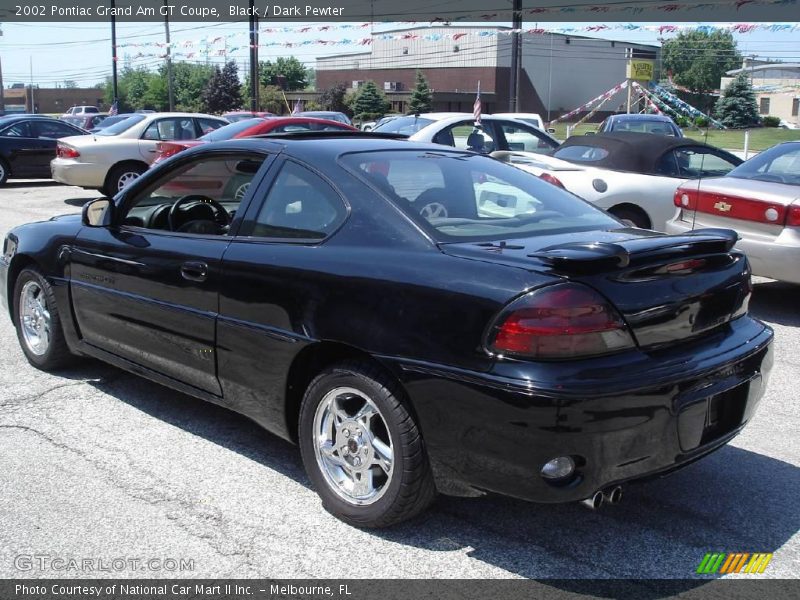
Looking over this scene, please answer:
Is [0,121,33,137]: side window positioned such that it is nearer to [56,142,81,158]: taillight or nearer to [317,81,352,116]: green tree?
[56,142,81,158]: taillight

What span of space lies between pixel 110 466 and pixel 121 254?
3.85 feet

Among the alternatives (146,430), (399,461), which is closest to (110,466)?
(146,430)

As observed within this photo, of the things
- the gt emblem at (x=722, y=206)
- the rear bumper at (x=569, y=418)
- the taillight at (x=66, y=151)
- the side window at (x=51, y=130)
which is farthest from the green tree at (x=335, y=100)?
the rear bumper at (x=569, y=418)

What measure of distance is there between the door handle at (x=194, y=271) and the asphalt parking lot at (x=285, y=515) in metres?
0.92

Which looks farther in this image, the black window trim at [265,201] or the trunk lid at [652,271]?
the black window trim at [265,201]

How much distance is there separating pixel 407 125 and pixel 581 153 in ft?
15.3

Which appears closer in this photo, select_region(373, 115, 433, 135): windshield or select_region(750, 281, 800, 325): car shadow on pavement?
select_region(750, 281, 800, 325): car shadow on pavement

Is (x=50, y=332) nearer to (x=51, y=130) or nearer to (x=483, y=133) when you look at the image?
(x=483, y=133)

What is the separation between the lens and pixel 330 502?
3.62 metres

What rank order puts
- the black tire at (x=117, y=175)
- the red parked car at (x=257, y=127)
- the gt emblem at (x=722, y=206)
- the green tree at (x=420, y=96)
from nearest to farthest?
the gt emblem at (x=722, y=206) → the red parked car at (x=257, y=127) → the black tire at (x=117, y=175) → the green tree at (x=420, y=96)

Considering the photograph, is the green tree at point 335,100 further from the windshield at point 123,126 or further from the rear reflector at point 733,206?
the rear reflector at point 733,206

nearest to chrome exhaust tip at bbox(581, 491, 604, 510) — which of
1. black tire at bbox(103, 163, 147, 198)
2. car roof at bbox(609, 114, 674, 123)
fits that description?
black tire at bbox(103, 163, 147, 198)

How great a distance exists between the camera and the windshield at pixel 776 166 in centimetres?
759

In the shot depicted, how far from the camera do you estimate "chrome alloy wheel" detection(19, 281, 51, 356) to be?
17.9 ft
